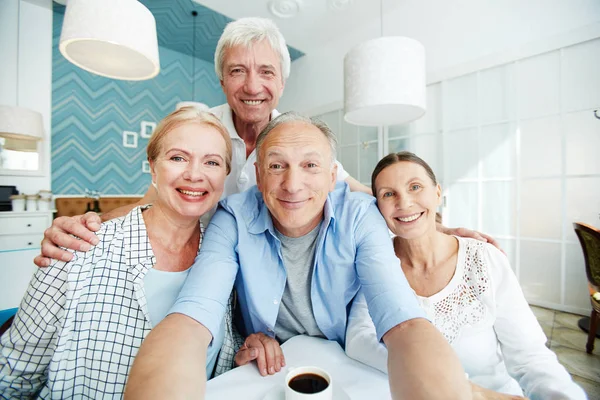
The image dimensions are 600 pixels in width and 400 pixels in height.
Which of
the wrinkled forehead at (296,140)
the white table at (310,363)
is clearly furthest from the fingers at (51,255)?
the wrinkled forehead at (296,140)

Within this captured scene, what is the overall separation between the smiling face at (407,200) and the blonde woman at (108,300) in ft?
2.19

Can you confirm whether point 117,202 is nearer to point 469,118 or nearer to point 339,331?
point 339,331

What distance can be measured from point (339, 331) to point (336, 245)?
0.32 meters

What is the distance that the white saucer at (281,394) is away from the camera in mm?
711

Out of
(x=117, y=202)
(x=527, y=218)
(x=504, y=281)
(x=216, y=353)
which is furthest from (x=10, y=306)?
(x=527, y=218)

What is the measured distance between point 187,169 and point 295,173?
384 mm

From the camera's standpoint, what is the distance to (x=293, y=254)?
1.13m

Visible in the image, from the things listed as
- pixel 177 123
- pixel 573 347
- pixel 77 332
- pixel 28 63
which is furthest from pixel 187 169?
pixel 28 63

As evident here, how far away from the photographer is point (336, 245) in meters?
1.07

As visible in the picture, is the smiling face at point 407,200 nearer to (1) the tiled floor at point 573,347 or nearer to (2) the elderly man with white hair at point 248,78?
(2) the elderly man with white hair at point 248,78

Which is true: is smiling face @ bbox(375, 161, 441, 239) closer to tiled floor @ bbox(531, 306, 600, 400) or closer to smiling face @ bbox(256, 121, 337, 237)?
smiling face @ bbox(256, 121, 337, 237)

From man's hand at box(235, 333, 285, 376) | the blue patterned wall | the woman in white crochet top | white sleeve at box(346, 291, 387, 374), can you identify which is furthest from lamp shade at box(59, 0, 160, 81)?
the blue patterned wall

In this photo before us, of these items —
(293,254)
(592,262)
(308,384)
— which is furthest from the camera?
(592,262)

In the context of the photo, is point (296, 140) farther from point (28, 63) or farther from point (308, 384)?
point (28, 63)
